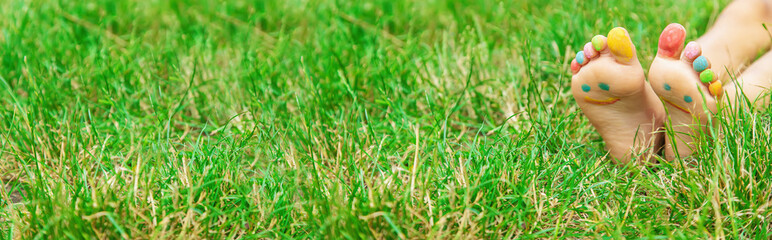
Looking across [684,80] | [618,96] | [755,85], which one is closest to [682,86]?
[684,80]

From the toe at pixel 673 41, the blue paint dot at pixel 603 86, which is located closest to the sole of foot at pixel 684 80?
the toe at pixel 673 41

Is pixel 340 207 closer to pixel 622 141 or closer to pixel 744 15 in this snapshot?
pixel 622 141

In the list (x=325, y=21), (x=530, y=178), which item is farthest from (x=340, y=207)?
(x=325, y=21)

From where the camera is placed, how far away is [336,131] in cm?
205

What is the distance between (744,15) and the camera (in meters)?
2.23

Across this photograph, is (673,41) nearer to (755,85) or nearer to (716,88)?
(716,88)

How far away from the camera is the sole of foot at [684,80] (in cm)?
164

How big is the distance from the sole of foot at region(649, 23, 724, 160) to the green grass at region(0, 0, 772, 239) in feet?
0.22

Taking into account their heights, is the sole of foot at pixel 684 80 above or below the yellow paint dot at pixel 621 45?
below

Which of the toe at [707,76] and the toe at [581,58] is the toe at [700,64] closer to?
the toe at [707,76]

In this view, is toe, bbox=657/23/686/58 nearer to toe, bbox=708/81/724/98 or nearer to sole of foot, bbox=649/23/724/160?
sole of foot, bbox=649/23/724/160

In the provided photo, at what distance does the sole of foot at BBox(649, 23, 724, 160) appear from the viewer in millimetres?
1637

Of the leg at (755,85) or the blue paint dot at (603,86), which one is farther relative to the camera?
the leg at (755,85)

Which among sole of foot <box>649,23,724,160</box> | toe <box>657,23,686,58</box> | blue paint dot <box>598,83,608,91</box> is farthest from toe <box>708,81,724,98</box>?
blue paint dot <box>598,83,608,91</box>
